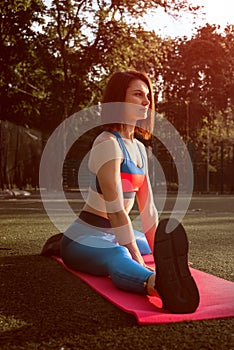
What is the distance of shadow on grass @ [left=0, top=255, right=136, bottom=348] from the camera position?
6.23 feet

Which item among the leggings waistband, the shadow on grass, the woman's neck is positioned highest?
the woman's neck

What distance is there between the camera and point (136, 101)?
3059 mm

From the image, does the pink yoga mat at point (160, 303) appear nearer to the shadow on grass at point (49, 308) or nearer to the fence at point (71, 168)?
the shadow on grass at point (49, 308)

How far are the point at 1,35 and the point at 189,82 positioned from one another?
13920mm

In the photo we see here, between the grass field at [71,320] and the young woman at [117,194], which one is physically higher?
Result: the young woman at [117,194]

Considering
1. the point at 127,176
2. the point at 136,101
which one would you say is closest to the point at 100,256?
the point at 127,176

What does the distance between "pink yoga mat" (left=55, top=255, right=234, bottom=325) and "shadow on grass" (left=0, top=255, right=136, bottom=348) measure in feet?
0.13

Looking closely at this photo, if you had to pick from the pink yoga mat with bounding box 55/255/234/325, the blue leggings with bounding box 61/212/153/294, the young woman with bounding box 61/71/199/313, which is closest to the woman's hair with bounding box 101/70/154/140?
the young woman with bounding box 61/71/199/313

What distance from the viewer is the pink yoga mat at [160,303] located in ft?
6.76

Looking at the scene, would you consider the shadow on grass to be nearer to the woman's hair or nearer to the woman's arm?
the woman's arm

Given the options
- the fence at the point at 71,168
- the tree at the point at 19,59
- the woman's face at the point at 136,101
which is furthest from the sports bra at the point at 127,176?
the fence at the point at 71,168

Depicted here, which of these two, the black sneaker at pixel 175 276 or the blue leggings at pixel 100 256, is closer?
the black sneaker at pixel 175 276

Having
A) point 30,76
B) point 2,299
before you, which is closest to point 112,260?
point 2,299

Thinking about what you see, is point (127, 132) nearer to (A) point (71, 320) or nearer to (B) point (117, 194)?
(B) point (117, 194)
